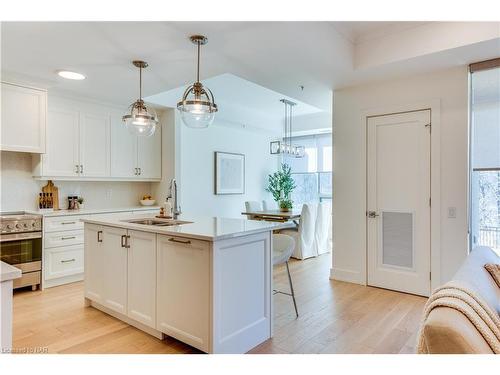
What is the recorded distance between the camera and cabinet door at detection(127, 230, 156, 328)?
101 inches

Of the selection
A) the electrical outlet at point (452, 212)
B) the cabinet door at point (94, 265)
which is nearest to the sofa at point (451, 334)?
the electrical outlet at point (452, 212)

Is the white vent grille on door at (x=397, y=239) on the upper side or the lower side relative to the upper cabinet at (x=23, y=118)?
lower

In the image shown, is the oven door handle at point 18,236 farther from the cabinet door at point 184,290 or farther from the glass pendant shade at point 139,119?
the cabinet door at point 184,290

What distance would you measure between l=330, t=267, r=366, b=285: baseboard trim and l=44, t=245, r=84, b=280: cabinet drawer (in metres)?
3.27

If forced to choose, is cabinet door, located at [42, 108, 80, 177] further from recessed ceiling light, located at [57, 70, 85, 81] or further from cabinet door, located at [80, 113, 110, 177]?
recessed ceiling light, located at [57, 70, 85, 81]

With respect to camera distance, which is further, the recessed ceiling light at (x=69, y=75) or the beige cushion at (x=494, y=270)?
the recessed ceiling light at (x=69, y=75)

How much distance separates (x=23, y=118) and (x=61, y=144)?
546 mm

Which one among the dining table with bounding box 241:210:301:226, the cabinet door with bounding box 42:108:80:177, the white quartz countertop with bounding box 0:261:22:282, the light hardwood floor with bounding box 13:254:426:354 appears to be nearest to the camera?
the white quartz countertop with bounding box 0:261:22:282

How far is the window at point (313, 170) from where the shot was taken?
7.45m

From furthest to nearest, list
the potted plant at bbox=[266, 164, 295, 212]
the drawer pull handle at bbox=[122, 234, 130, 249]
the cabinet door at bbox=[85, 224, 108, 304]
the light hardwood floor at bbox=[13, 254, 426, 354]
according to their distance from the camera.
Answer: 1. the potted plant at bbox=[266, 164, 295, 212]
2. the cabinet door at bbox=[85, 224, 108, 304]
3. the drawer pull handle at bbox=[122, 234, 130, 249]
4. the light hardwood floor at bbox=[13, 254, 426, 354]

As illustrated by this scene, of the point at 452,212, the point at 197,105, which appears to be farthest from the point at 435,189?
the point at 197,105

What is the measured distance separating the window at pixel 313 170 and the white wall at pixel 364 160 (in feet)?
10.6

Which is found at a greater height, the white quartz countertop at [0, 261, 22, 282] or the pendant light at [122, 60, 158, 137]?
the pendant light at [122, 60, 158, 137]

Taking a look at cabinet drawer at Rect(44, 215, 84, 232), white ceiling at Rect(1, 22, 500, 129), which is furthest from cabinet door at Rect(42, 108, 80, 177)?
cabinet drawer at Rect(44, 215, 84, 232)
